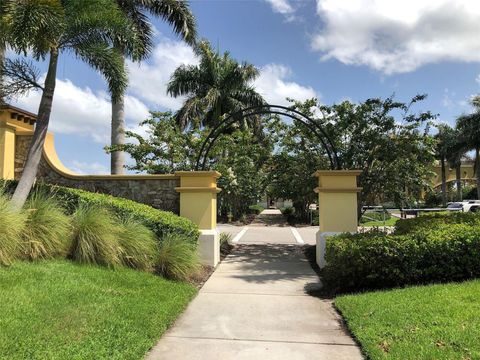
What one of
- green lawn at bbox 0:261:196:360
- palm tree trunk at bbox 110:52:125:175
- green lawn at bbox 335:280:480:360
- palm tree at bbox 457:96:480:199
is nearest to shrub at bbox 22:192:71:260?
green lawn at bbox 0:261:196:360

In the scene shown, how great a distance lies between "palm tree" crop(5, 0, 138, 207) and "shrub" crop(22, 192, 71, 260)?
508mm

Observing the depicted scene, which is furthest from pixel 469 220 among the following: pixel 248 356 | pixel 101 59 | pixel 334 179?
pixel 101 59

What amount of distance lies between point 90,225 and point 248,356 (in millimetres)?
3795

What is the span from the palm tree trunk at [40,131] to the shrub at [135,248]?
2172mm

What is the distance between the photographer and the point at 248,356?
15.5 ft

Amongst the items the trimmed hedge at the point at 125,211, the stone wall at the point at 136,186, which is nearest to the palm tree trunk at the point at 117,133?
the stone wall at the point at 136,186

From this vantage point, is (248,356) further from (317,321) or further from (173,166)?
(173,166)

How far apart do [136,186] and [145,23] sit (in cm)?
914

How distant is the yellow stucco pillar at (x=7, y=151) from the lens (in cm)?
1217

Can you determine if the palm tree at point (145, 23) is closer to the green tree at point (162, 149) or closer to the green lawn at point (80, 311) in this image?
the green tree at point (162, 149)

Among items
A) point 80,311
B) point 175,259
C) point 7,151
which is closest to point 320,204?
point 175,259

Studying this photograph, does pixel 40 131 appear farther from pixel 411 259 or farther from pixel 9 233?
pixel 411 259

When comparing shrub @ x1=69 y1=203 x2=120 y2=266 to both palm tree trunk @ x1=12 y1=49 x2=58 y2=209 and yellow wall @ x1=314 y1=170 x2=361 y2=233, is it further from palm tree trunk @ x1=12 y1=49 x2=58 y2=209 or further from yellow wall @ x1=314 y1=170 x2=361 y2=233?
yellow wall @ x1=314 y1=170 x2=361 y2=233

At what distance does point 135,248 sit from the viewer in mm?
7660
